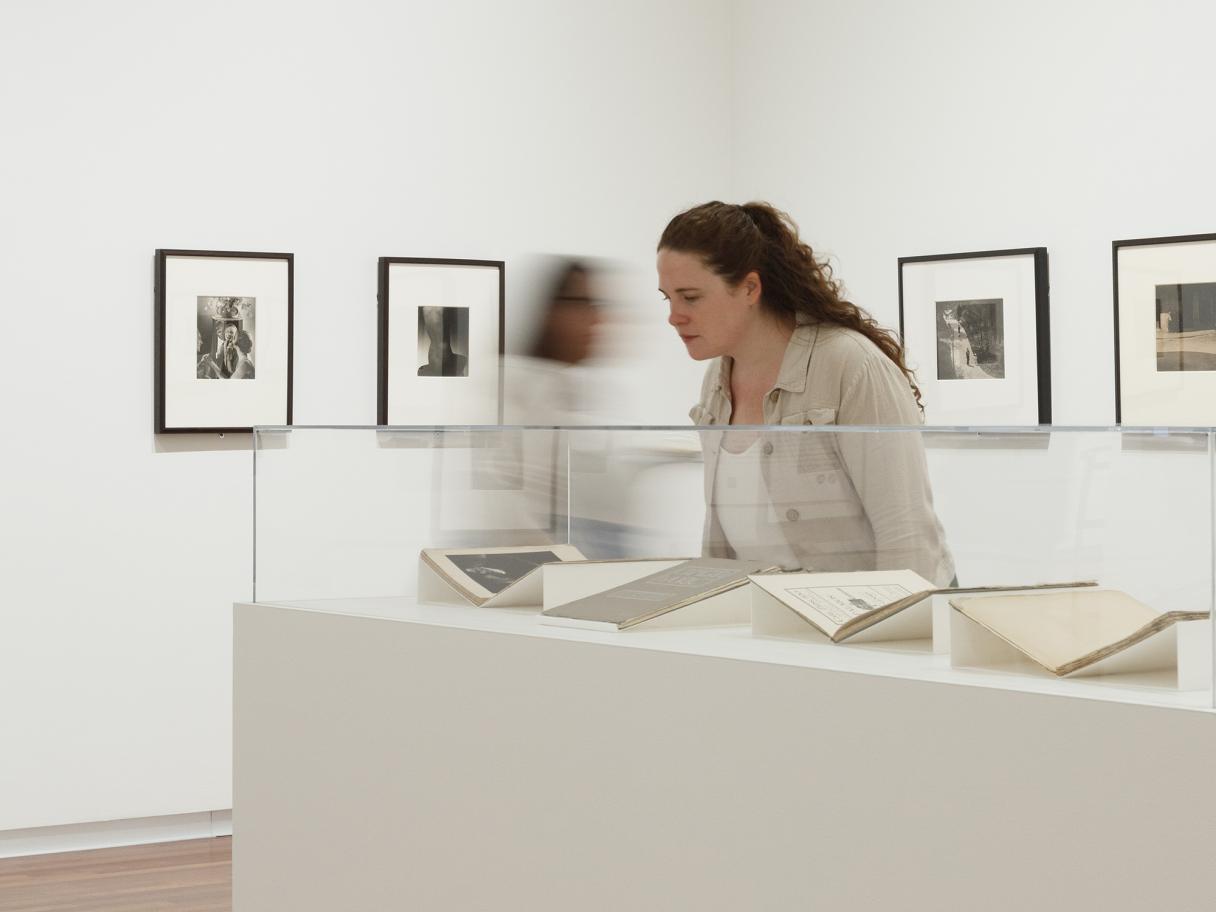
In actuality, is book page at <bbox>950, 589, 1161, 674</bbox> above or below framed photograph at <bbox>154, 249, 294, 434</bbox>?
below

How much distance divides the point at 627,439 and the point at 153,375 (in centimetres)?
364

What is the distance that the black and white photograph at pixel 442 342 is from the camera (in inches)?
222

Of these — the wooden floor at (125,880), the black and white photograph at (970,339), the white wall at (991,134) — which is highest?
the white wall at (991,134)

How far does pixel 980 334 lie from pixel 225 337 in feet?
9.12

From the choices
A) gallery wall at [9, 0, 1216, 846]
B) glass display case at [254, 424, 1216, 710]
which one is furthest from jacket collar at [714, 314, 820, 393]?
gallery wall at [9, 0, 1216, 846]

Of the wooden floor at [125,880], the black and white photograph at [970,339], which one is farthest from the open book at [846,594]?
the black and white photograph at [970,339]

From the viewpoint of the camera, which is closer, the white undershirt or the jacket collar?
the white undershirt

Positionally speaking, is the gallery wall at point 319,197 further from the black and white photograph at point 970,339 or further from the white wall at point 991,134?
the black and white photograph at point 970,339

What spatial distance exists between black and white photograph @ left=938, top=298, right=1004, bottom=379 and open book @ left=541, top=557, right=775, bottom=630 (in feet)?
11.6

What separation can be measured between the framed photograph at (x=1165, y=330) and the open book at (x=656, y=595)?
2991 millimetres

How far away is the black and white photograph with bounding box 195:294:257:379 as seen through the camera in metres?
5.27

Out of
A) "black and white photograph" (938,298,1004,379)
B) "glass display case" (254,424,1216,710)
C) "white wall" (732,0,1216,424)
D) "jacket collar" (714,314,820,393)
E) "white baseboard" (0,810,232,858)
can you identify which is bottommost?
"white baseboard" (0,810,232,858)

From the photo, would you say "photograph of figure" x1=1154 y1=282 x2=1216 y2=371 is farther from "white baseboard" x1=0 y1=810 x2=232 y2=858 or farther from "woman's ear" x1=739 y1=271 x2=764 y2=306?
"white baseboard" x1=0 y1=810 x2=232 y2=858

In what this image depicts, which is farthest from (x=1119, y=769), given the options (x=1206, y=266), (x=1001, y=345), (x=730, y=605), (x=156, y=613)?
(x=156, y=613)
